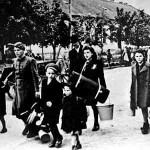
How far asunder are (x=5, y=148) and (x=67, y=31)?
9241mm

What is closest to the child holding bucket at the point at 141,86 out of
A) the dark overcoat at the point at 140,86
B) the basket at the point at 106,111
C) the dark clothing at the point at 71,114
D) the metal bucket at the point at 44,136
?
the dark overcoat at the point at 140,86

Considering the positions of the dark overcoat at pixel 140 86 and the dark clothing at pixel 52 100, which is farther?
the dark overcoat at pixel 140 86

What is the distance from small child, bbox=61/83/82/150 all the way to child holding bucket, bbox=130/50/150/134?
3.56 feet

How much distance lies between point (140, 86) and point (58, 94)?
1.35m

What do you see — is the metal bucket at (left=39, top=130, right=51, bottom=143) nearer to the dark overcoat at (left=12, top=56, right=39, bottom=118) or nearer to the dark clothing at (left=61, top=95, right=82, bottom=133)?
the dark clothing at (left=61, top=95, right=82, bottom=133)

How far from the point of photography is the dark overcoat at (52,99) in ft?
16.1

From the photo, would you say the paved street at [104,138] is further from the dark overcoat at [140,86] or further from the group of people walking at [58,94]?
the dark overcoat at [140,86]

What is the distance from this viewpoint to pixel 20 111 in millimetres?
5555

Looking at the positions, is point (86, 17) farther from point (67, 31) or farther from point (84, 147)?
point (84, 147)

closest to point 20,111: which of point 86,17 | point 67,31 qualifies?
point 67,31

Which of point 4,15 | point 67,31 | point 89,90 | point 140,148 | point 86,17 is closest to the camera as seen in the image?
point 140,148

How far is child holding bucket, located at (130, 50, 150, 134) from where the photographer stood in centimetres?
538

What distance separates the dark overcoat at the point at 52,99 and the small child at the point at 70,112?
99mm

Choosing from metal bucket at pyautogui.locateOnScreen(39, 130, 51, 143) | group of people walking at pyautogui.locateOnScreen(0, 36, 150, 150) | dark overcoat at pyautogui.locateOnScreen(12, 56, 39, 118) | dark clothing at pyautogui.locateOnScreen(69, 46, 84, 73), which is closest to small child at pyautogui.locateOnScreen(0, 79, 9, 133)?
group of people walking at pyautogui.locateOnScreen(0, 36, 150, 150)
